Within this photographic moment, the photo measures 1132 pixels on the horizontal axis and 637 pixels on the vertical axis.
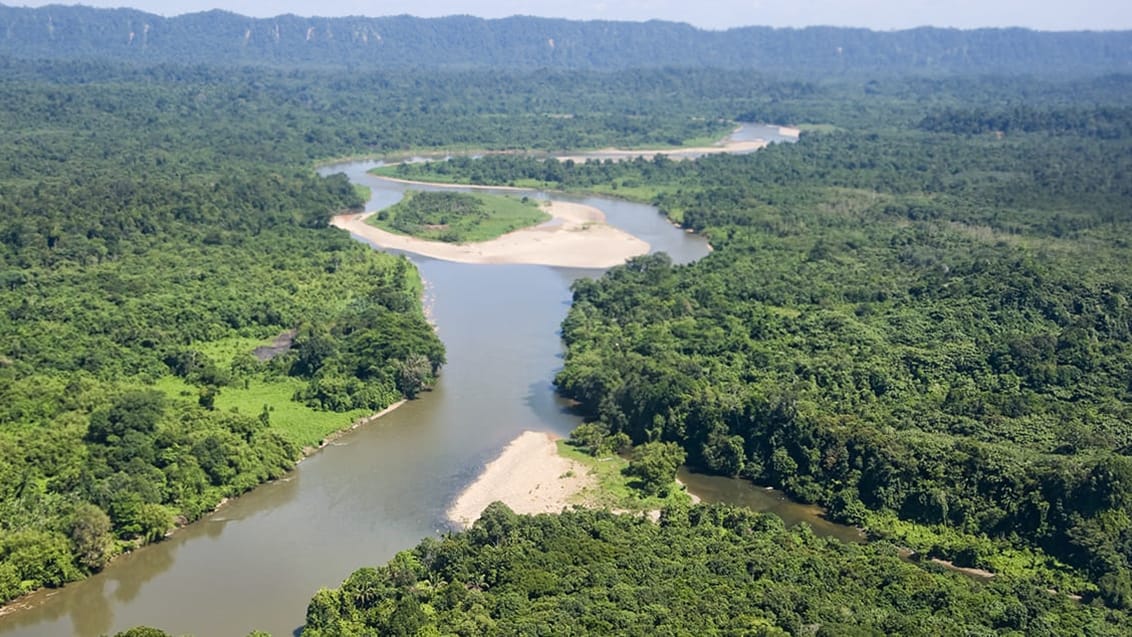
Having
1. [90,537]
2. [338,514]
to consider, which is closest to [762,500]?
[338,514]

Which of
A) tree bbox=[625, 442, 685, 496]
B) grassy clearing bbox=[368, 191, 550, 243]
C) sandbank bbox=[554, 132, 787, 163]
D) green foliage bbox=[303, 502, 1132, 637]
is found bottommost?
sandbank bbox=[554, 132, 787, 163]

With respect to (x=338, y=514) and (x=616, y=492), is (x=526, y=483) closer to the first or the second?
(x=616, y=492)

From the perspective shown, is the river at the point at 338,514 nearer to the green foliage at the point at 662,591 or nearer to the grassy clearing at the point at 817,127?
the green foliage at the point at 662,591

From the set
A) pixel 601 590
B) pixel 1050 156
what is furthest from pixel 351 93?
pixel 601 590

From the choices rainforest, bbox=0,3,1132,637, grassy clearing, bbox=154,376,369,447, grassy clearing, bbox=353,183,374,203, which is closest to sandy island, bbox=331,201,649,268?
rainforest, bbox=0,3,1132,637

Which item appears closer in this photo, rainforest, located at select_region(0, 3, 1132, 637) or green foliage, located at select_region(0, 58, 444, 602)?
rainforest, located at select_region(0, 3, 1132, 637)

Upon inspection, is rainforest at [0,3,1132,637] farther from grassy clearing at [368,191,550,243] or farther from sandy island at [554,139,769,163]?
sandy island at [554,139,769,163]

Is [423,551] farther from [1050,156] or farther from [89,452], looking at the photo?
[1050,156]
